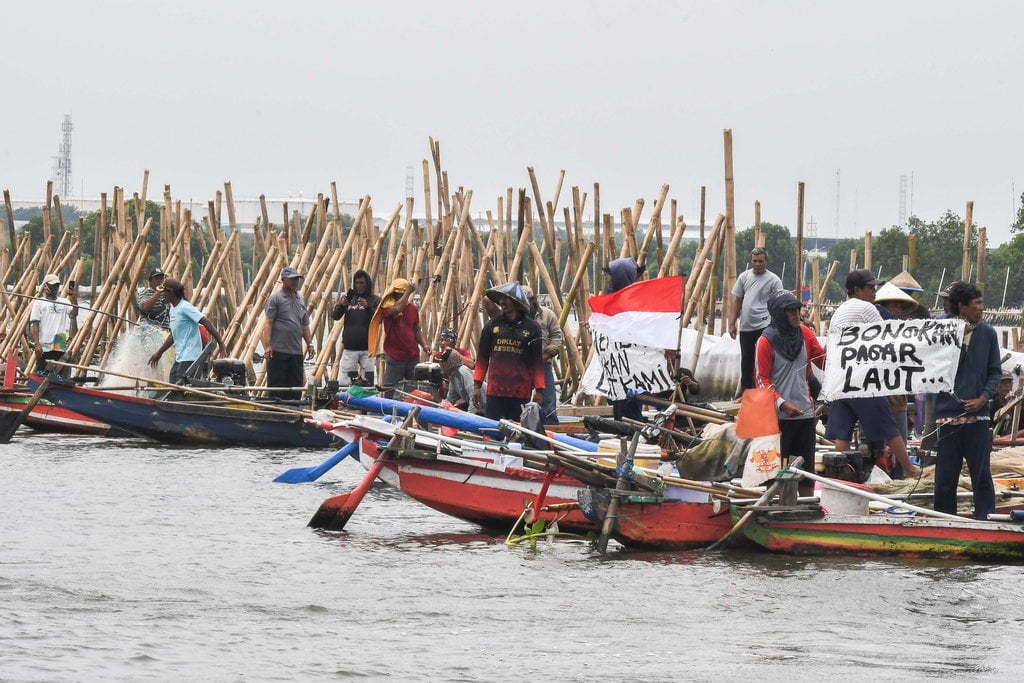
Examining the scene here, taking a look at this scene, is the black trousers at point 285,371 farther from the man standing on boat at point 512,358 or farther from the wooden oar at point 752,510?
the wooden oar at point 752,510

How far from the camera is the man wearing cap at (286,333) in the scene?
1902cm

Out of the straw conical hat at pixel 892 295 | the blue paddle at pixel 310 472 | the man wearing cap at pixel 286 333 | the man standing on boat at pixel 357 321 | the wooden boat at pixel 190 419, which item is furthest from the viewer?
the man wearing cap at pixel 286 333

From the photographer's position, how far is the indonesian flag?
14.1 metres

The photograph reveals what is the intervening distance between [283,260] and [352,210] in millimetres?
130734

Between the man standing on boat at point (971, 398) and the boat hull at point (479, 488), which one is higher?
the man standing on boat at point (971, 398)

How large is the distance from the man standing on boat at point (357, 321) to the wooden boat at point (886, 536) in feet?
28.4

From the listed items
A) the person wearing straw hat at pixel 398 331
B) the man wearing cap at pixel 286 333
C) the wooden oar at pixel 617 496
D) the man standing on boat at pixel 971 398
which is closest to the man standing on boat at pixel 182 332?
the man wearing cap at pixel 286 333

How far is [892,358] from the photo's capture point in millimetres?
11305

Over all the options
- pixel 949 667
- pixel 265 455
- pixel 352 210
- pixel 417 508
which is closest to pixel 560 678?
pixel 949 667

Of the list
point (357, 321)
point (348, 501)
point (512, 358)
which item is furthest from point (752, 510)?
point (357, 321)

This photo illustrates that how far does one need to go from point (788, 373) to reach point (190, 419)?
8.31 m

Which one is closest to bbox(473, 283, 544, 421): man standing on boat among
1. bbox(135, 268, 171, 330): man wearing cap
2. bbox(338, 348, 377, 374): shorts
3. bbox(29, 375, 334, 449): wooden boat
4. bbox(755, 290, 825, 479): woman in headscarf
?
bbox(755, 290, 825, 479): woman in headscarf

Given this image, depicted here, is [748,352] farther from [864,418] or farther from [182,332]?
[182,332]

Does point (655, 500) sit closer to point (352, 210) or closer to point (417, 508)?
point (417, 508)
